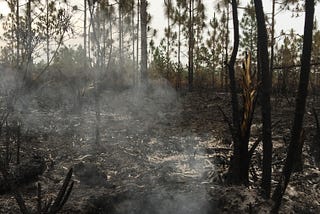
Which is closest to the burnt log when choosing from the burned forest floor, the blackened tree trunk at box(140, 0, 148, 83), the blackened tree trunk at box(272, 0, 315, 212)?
the burned forest floor

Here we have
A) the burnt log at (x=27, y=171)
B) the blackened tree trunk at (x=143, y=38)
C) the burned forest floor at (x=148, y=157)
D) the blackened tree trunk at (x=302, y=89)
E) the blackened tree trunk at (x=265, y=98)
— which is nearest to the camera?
the blackened tree trunk at (x=302, y=89)

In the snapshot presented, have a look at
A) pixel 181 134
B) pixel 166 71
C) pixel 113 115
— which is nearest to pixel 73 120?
pixel 113 115

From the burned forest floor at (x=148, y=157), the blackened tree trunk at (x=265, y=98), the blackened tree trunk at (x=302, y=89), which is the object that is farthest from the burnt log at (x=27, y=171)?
the blackened tree trunk at (x=302, y=89)

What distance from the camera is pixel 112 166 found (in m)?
6.96

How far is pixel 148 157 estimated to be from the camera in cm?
752

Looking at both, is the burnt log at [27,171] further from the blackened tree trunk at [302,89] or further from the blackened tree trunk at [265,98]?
the blackened tree trunk at [302,89]

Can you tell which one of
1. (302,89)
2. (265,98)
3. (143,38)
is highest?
(143,38)

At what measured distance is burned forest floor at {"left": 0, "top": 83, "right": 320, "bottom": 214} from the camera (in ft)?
16.0

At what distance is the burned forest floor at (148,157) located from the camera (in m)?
4.88

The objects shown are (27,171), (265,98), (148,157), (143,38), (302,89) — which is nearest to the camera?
(302,89)

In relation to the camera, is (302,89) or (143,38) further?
(143,38)

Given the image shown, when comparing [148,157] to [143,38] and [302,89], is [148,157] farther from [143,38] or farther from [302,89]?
[143,38]

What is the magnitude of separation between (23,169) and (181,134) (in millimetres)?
4320

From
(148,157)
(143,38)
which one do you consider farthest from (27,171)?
(143,38)
